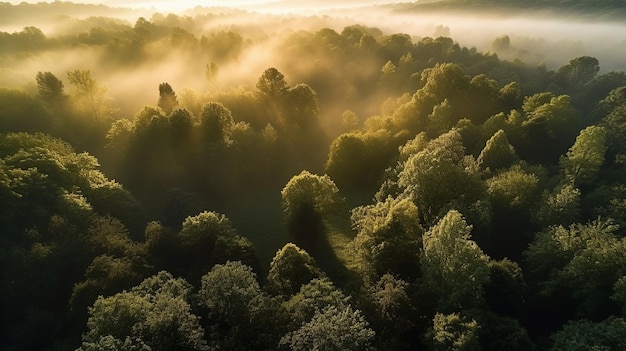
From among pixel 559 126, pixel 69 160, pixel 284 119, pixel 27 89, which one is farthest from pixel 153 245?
pixel 559 126

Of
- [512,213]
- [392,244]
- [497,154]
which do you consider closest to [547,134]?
[497,154]

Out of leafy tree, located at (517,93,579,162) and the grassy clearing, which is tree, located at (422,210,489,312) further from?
leafy tree, located at (517,93,579,162)

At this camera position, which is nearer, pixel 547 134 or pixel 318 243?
pixel 318 243

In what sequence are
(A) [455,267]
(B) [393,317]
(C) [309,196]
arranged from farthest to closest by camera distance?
(C) [309,196] → (A) [455,267] → (B) [393,317]

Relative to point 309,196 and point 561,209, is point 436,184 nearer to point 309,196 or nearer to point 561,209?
point 561,209

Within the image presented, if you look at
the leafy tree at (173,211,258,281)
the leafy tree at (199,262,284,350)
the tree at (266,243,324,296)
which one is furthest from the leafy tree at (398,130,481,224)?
the leafy tree at (199,262,284,350)
